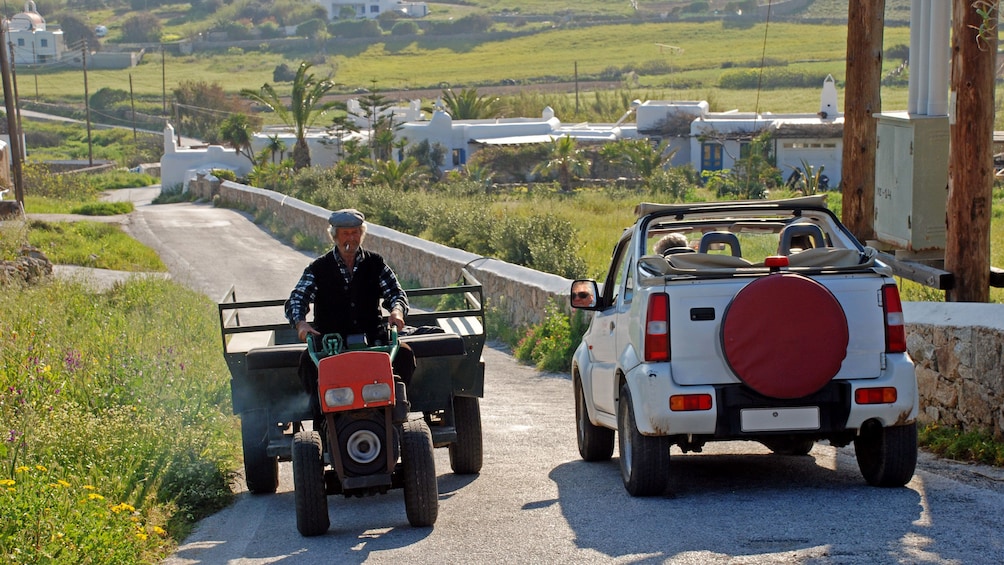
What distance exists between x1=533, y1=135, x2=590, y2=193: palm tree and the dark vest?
41190 mm

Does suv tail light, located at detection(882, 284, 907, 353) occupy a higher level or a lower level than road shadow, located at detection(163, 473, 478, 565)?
higher

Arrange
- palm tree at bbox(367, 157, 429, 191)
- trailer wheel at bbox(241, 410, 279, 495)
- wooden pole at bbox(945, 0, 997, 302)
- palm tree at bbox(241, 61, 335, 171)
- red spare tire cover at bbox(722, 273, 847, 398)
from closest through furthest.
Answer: red spare tire cover at bbox(722, 273, 847, 398) < trailer wheel at bbox(241, 410, 279, 495) < wooden pole at bbox(945, 0, 997, 302) < palm tree at bbox(367, 157, 429, 191) < palm tree at bbox(241, 61, 335, 171)

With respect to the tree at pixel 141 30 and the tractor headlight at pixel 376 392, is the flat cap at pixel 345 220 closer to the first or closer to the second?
the tractor headlight at pixel 376 392

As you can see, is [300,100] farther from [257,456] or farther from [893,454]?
[893,454]

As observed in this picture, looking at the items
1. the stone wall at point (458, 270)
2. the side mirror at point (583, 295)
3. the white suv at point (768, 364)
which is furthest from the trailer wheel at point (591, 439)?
the stone wall at point (458, 270)

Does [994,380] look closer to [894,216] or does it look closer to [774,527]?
[774,527]

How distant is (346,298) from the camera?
7547 mm

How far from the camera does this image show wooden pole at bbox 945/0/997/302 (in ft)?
31.2

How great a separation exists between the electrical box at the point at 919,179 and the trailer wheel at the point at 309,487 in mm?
7385

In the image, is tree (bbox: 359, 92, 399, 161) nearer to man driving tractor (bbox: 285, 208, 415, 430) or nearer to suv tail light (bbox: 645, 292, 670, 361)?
man driving tractor (bbox: 285, 208, 415, 430)

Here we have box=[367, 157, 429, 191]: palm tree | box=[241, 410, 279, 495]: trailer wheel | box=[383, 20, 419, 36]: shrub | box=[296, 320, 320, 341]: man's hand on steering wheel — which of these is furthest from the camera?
box=[383, 20, 419, 36]: shrub

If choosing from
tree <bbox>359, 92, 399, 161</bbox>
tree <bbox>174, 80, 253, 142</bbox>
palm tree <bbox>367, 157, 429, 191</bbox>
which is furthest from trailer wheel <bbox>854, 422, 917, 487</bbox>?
tree <bbox>174, 80, 253, 142</bbox>

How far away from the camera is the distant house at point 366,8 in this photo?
176125 millimetres

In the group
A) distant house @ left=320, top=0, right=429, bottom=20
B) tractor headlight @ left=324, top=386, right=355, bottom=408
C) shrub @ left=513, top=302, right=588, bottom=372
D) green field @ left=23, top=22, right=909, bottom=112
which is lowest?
shrub @ left=513, top=302, right=588, bottom=372
